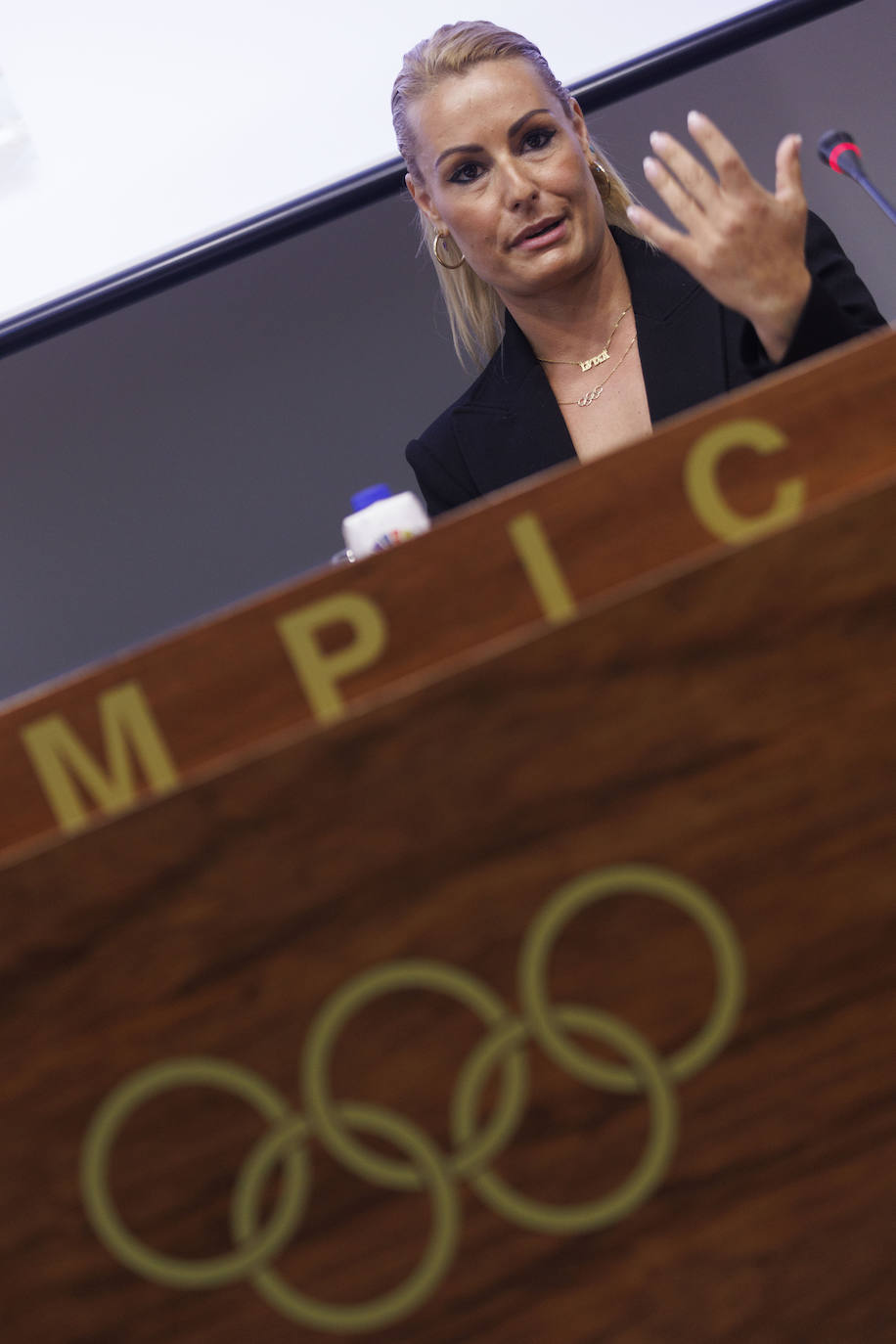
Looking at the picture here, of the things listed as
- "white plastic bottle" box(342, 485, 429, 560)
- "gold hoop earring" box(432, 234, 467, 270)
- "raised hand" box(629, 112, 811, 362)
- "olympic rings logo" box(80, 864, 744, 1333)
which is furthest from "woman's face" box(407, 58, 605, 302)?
"olympic rings logo" box(80, 864, 744, 1333)

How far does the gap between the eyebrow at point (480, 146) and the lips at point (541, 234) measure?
0.29 feet

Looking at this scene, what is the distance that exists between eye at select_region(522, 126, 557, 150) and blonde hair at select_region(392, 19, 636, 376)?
6 centimetres

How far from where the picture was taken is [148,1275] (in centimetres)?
41

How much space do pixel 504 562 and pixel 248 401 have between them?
141 centimetres

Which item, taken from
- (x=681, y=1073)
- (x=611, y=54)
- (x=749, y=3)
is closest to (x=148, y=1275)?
(x=681, y=1073)

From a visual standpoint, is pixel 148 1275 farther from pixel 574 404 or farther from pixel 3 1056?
pixel 574 404

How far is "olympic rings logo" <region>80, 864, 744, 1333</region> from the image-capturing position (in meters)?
0.41

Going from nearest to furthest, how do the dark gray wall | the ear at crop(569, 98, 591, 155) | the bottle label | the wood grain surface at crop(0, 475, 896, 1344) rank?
1. the wood grain surface at crop(0, 475, 896, 1344)
2. the bottle label
3. the ear at crop(569, 98, 591, 155)
4. the dark gray wall

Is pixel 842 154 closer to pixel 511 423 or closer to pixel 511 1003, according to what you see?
pixel 511 423

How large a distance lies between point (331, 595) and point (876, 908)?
22cm

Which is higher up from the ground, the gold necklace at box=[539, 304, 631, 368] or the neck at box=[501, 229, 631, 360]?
the neck at box=[501, 229, 631, 360]

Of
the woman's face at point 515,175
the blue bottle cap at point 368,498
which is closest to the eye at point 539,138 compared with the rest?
the woman's face at point 515,175

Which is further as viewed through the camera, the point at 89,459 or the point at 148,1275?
the point at 89,459

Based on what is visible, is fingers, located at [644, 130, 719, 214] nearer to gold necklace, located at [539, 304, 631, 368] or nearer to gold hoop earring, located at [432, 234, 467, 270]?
gold necklace, located at [539, 304, 631, 368]
